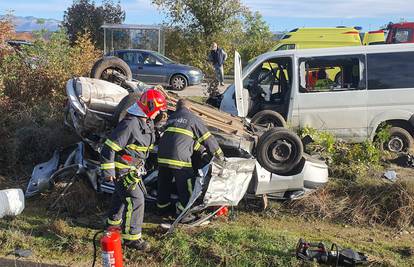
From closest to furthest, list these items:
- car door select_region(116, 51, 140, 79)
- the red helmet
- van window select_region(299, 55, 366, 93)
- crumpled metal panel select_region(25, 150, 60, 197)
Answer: the red helmet < crumpled metal panel select_region(25, 150, 60, 197) < van window select_region(299, 55, 366, 93) < car door select_region(116, 51, 140, 79)

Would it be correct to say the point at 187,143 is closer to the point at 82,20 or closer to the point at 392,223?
the point at 392,223

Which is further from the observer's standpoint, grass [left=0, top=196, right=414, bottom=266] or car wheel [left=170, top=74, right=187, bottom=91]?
car wheel [left=170, top=74, right=187, bottom=91]

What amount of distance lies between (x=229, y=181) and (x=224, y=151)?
0.71 metres

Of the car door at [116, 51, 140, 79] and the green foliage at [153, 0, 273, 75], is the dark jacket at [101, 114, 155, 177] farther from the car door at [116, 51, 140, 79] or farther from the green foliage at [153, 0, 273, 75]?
the green foliage at [153, 0, 273, 75]

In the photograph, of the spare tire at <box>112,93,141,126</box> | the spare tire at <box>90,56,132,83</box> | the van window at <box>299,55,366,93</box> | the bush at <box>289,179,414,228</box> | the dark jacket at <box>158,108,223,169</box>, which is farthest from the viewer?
the van window at <box>299,55,366,93</box>

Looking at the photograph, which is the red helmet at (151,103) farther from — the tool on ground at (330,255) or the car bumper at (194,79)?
the car bumper at (194,79)

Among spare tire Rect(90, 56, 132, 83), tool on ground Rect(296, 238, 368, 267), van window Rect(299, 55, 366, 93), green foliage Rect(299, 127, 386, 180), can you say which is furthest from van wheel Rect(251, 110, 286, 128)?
tool on ground Rect(296, 238, 368, 267)

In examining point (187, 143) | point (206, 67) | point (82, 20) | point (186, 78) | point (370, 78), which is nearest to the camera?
point (187, 143)

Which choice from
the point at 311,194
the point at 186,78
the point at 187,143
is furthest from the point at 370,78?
the point at 186,78

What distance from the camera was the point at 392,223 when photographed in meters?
6.36

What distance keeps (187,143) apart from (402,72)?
5.01m

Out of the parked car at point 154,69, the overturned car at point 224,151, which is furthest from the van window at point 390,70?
the parked car at point 154,69

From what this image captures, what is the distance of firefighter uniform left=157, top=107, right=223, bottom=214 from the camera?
20.0 feet

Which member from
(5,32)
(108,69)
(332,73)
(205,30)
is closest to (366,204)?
(332,73)
